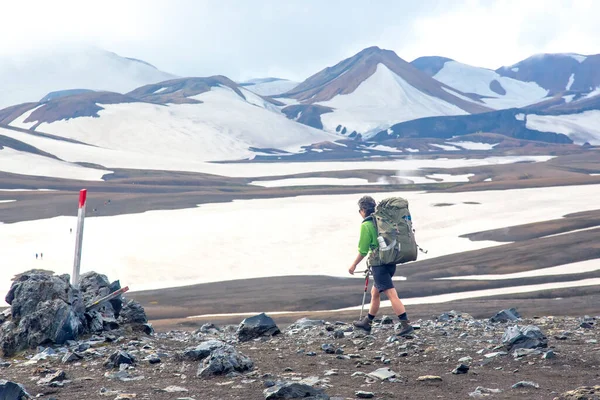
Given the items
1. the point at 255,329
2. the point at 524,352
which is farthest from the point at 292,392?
the point at 255,329

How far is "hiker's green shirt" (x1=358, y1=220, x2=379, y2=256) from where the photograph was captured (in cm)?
1177

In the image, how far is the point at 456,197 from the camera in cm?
7250

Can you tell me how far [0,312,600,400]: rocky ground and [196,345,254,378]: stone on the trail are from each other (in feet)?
0.04

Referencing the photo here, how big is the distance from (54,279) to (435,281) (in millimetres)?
25034

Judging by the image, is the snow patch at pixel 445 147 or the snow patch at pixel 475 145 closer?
the snow patch at pixel 445 147

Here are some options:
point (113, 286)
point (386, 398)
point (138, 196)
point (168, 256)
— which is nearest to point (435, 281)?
point (168, 256)

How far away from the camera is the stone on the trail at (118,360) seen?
10.1m

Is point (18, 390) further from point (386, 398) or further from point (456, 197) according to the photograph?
→ point (456, 197)

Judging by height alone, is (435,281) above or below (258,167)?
below

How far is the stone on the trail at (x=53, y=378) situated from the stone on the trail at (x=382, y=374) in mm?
3820

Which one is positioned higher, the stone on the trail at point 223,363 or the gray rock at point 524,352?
the gray rock at point 524,352

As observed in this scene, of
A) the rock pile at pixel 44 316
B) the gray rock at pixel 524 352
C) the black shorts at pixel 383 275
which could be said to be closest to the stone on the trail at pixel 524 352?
the gray rock at pixel 524 352

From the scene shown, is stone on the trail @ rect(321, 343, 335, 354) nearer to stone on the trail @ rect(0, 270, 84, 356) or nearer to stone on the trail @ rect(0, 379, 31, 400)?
stone on the trail @ rect(0, 270, 84, 356)

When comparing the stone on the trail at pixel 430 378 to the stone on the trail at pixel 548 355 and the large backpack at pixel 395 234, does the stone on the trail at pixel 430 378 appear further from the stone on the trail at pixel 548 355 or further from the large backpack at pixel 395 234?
the large backpack at pixel 395 234
